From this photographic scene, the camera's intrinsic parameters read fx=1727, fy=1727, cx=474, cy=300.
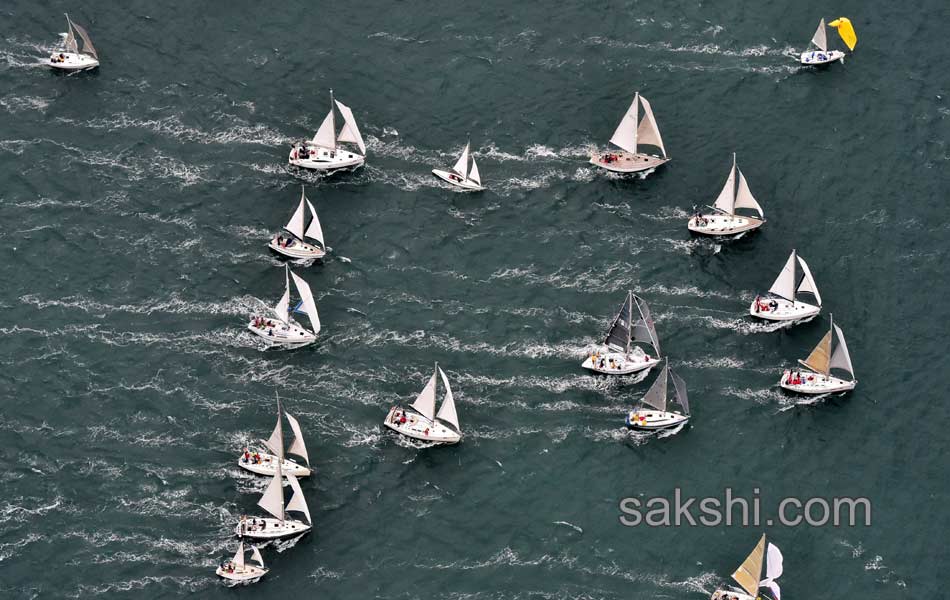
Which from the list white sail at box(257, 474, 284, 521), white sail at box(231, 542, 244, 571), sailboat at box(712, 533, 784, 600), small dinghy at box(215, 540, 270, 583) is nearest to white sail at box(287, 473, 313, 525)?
white sail at box(257, 474, 284, 521)

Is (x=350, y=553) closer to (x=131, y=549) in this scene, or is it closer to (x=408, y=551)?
(x=408, y=551)

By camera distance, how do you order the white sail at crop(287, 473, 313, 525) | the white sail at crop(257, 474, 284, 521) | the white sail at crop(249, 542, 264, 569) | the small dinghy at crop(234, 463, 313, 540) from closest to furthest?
the white sail at crop(249, 542, 264, 569) → the white sail at crop(257, 474, 284, 521) → the small dinghy at crop(234, 463, 313, 540) → the white sail at crop(287, 473, 313, 525)

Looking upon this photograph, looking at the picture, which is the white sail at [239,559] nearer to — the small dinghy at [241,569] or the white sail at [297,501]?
the small dinghy at [241,569]

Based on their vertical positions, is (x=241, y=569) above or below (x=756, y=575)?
below

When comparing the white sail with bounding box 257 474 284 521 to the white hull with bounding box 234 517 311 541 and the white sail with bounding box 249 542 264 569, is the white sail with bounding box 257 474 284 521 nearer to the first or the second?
the white hull with bounding box 234 517 311 541

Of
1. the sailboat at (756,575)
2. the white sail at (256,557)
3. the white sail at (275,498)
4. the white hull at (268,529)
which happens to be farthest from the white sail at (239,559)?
the sailboat at (756,575)

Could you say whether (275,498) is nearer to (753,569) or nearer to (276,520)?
(276,520)

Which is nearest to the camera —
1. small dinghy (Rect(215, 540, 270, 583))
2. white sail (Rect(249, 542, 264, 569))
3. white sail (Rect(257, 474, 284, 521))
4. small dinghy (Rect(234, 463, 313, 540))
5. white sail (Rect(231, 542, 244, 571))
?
white sail (Rect(231, 542, 244, 571))

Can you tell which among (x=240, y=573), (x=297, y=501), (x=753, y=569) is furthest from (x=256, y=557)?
(x=753, y=569)

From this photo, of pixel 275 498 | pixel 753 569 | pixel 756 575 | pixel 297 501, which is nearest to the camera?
pixel 756 575
